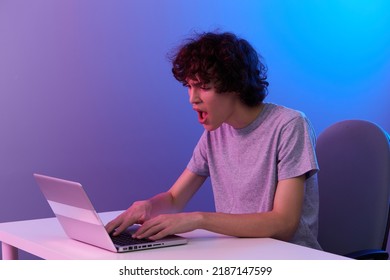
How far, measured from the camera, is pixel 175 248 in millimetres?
1552

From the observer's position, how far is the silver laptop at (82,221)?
4.83ft

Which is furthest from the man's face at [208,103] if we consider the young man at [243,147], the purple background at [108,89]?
the purple background at [108,89]

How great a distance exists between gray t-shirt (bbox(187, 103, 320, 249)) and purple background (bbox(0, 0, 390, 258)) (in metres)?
0.94

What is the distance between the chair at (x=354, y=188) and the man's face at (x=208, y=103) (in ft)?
1.39

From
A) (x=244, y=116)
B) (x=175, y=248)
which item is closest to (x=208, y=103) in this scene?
(x=244, y=116)

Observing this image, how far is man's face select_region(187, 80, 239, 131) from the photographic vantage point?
6.25 feet

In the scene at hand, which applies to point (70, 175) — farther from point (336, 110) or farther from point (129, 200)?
point (336, 110)

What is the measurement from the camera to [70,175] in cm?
289

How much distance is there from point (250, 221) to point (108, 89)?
4.74 ft

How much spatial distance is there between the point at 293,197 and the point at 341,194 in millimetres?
366

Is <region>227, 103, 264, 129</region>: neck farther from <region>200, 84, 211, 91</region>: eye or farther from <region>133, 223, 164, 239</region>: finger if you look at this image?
<region>133, 223, 164, 239</region>: finger
